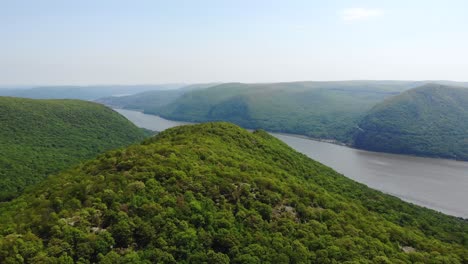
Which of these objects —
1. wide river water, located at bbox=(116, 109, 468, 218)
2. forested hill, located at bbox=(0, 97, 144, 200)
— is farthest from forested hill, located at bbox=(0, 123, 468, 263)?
wide river water, located at bbox=(116, 109, 468, 218)

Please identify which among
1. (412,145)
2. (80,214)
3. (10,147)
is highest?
(80,214)

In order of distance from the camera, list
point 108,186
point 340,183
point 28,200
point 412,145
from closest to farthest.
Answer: point 108,186 < point 28,200 < point 340,183 < point 412,145

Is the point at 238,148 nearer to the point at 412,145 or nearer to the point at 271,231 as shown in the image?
the point at 271,231

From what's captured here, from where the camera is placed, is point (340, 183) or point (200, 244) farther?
point (340, 183)

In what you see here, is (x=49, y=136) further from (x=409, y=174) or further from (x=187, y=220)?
(x=409, y=174)

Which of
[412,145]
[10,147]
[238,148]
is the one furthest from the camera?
[412,145]

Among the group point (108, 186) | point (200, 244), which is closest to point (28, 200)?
point (108, 186)

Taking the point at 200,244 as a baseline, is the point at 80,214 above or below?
above

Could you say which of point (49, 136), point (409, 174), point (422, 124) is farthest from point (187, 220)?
point (422, 124)
